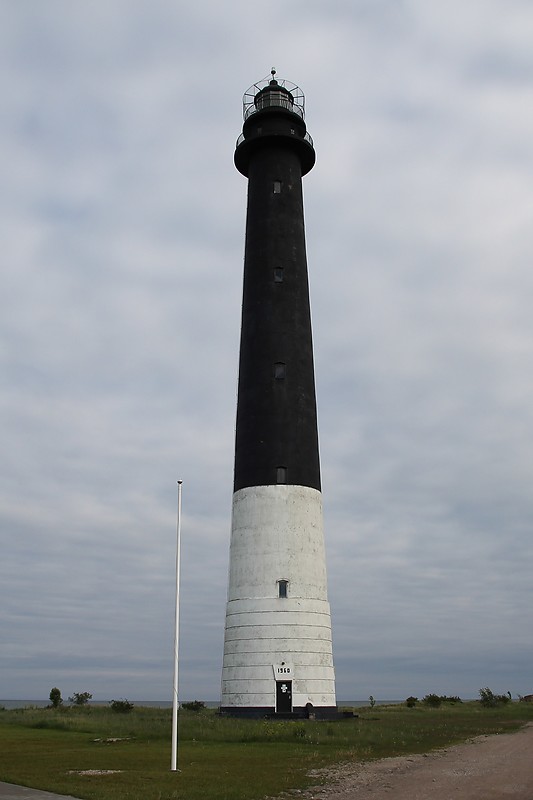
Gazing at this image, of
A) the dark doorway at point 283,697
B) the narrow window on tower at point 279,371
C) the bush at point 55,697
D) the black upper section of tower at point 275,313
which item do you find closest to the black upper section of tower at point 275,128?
the black upper section of tower at point 275,313

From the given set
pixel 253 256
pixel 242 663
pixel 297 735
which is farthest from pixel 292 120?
pixel 297 735

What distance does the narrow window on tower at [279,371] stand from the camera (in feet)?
125

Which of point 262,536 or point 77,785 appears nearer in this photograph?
point 77,785

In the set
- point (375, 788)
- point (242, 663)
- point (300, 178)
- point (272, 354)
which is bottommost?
point (375, 788)

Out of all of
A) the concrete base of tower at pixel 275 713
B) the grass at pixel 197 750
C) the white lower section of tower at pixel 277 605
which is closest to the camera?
the grass at pixel 197 750

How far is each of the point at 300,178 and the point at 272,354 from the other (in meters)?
11.1

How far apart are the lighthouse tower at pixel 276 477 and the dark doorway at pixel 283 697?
1.7 inches

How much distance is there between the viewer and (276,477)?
120 feet

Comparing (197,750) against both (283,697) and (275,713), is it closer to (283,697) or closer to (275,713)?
(275,713)

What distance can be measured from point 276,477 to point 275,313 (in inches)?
324

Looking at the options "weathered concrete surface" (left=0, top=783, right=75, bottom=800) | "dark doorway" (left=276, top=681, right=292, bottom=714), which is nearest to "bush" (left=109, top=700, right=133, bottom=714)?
"dark doorway" (left=276, top=681, right=292, bottom=714)

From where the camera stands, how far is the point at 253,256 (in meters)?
40.6

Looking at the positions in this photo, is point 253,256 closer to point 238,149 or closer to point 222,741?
point 238,149

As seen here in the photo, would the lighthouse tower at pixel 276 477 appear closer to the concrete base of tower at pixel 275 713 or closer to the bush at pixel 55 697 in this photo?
the concrete base of tower at pixel 275 713
